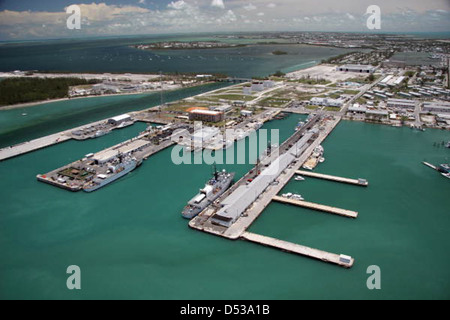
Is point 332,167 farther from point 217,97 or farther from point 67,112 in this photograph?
point 67,112

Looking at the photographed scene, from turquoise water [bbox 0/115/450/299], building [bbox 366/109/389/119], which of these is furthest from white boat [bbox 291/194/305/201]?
building [bbox 366/109/389/119]

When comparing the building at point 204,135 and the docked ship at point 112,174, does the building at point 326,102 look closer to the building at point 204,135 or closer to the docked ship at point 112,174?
the building at point 204,135

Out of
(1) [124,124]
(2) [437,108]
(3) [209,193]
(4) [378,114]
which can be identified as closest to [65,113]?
(1) [124,124]

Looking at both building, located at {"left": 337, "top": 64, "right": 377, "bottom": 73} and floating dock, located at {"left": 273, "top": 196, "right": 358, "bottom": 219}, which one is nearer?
floating dock, located at {"left": 273, "top": 196, "right": 358, "bottom": 219}

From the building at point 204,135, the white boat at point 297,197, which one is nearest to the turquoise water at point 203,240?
the white boat at point 297,197

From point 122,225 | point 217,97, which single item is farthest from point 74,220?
point 217,97

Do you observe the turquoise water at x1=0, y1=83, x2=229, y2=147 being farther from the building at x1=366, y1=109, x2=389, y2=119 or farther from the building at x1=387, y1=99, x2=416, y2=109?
the building at x1=387, y1=99, x2=416, y2=109
